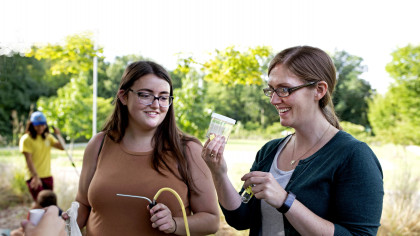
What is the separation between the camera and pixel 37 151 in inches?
215

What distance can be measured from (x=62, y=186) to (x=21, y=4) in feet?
9.48

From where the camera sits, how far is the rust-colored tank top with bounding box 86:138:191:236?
1.81 meters

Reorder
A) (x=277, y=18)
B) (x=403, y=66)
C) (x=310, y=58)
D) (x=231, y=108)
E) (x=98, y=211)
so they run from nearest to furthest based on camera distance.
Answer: (x=310, y=58) → (x=98, y=211) → (x=277, y=18) → (x=231, y=108) → (x=403, y=66)

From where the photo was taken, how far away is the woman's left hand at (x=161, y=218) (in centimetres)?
172

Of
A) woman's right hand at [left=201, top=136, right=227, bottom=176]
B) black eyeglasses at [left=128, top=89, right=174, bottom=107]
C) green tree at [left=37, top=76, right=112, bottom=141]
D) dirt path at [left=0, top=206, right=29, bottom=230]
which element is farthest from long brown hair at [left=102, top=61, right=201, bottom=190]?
green tree at [left=37, top=76, right=112, bottom=141]

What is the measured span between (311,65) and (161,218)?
977 mm

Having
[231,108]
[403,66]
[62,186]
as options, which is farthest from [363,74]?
[62,186]

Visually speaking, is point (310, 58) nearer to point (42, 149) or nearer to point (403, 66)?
point (42, 149)

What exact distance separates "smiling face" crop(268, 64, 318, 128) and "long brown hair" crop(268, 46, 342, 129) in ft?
0.09

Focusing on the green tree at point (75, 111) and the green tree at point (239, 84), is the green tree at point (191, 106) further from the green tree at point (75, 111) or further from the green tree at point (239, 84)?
the green tree at point (75, 111)

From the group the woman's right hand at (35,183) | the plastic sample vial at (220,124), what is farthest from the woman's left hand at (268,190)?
the woman's right hand at (35,183)

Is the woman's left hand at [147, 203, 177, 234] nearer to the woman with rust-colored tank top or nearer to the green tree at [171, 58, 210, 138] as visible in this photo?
the woman with rust-colored tank top

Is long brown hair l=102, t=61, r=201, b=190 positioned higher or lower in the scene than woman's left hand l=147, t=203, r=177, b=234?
higher

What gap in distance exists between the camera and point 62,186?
603cm
